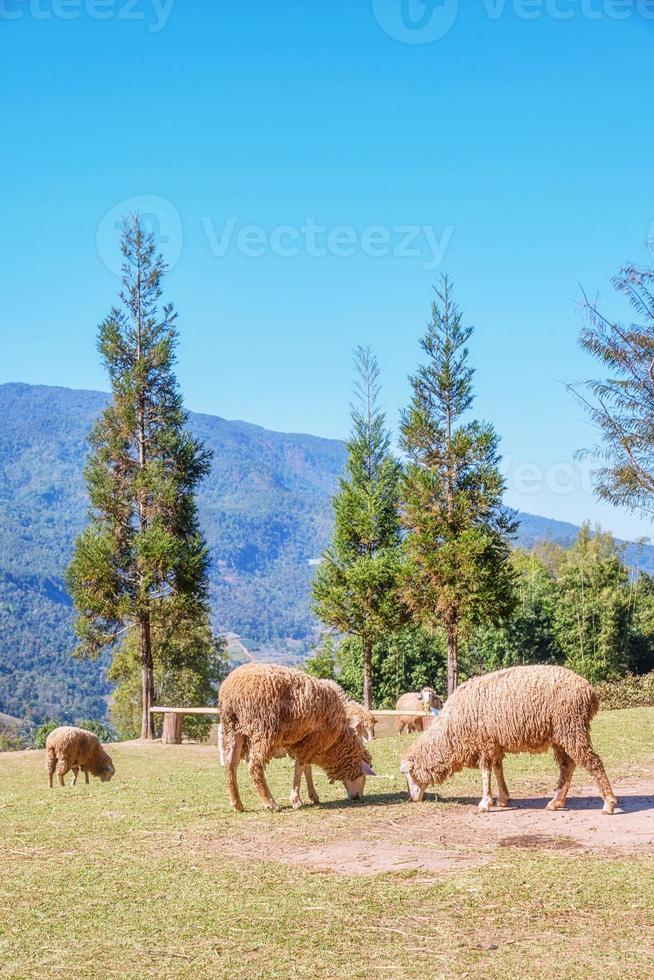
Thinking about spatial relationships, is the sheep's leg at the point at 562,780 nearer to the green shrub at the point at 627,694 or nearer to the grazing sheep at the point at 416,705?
Result: the grazing sheep at the point at 416,705

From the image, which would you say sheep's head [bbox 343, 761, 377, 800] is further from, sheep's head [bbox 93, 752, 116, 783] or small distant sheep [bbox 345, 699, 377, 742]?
small distant sheep [bbox 345, 699, 377, 742]

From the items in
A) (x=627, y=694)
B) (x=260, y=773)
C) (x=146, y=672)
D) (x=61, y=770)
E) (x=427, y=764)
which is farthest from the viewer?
(x=146, y=672)

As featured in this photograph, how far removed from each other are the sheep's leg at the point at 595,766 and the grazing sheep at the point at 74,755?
32.4ft

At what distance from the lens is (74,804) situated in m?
12.5

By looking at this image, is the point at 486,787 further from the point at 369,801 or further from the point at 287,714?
the point at 287,714

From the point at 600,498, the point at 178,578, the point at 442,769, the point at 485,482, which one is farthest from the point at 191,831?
the point at 485,482

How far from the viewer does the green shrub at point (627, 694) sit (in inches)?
1145

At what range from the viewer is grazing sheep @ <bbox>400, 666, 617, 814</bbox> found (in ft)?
33.1

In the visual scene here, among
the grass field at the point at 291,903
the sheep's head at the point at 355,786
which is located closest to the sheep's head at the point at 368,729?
the sheep's head at the point at 355,786

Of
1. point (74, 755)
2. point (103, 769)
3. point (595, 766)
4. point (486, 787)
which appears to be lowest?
point (103, 769)

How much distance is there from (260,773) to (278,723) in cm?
66

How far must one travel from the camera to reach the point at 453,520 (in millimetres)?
30500

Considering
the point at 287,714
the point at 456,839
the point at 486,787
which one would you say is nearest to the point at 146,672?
the point at 287,714

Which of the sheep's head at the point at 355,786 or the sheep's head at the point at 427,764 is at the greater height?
the sheep's head at the point at 427,764
